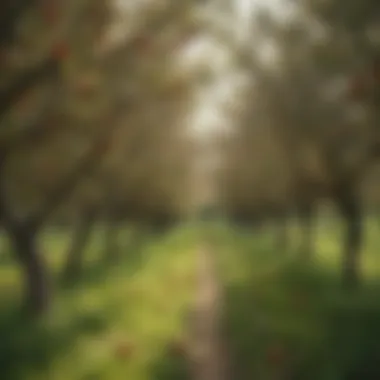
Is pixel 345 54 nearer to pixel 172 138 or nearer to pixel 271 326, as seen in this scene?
pixel 172 138

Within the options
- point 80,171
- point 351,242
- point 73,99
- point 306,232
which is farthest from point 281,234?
point 73,99

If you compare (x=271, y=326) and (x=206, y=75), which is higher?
Result: (x=206, y=75)

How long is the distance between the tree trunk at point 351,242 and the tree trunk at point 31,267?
83 centimetres

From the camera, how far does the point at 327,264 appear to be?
81.2 inches

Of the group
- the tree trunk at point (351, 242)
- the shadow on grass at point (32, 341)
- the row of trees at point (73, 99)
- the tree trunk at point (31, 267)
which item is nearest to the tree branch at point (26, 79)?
the row of trees at point (73, 99)

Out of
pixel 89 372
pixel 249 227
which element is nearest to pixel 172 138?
pixel 249 227

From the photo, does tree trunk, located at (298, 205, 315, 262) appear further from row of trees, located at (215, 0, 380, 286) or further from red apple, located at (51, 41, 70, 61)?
red apple, located at (51, 41, 70, 61)

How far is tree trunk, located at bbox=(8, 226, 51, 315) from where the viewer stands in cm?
201

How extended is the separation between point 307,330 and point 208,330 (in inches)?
10.8

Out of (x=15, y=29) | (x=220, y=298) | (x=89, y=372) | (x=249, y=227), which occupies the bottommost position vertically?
(x=89, y=372)

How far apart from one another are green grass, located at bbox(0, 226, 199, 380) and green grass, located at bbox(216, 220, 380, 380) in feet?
0.59

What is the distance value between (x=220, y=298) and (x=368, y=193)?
50 centimetres

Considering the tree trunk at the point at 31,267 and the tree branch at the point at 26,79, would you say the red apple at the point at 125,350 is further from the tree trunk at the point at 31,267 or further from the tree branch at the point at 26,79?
the tree branch at the point at 26,79

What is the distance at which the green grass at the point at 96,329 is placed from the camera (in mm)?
1984
